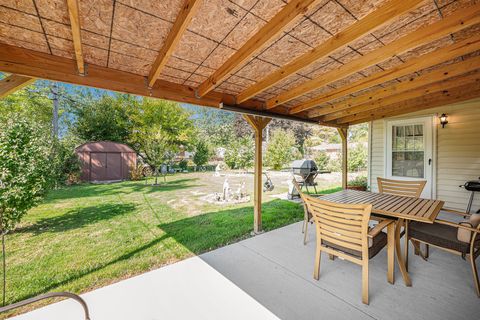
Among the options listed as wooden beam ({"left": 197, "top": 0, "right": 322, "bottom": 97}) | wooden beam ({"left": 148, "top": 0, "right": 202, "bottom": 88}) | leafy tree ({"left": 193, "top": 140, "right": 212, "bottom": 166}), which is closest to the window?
wooden beam ({"left": 197, "top": 0, "right": 322, "bottom": 97})

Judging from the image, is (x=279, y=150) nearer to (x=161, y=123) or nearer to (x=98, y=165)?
(x=161, y=123)

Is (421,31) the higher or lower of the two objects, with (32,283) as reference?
higher

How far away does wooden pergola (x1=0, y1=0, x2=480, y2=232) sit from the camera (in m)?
1.54

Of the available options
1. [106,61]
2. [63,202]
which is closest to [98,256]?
[106,61]

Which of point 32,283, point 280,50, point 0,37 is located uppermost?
point 280,50

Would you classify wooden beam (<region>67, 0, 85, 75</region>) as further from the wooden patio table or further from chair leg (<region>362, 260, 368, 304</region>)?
the wooden patio table

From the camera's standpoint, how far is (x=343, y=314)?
1831 millimetres

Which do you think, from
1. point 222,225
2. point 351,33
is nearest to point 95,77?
point 351,33

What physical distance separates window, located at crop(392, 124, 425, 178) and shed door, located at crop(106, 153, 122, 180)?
1287cm

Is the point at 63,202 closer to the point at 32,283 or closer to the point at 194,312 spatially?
the point at 32,283

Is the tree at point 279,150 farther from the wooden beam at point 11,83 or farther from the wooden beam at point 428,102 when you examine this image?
the wooden beam at point 11,83

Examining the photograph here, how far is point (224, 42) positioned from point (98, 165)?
11931mm

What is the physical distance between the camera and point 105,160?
36.9 feet

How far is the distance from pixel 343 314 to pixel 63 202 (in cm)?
783
